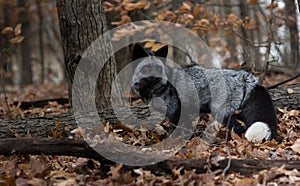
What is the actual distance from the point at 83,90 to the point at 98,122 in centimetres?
85

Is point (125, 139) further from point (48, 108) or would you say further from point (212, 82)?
point (48, 108)

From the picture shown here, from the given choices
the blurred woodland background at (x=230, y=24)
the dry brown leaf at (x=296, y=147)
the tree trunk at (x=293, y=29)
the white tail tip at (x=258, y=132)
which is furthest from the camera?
the tree trunk at (x=293, y=29)

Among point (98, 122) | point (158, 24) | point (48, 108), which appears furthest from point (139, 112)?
point (158, 24)

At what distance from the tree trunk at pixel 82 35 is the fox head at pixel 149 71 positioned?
76cm

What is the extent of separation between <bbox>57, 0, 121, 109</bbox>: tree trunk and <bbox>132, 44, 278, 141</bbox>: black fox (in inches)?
33.1

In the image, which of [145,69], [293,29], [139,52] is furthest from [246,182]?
[293,29]

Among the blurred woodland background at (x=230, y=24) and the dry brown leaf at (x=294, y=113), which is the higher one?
the blurred woodland background at (x=230, y=24)

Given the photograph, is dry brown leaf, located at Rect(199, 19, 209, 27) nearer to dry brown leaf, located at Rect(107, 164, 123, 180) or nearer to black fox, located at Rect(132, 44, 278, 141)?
black fox, located at Rect(132, 44, 278, 141)

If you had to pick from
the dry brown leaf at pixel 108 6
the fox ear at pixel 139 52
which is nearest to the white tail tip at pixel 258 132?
the fox ear at pixel 139 52

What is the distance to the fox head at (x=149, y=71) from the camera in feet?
18.7

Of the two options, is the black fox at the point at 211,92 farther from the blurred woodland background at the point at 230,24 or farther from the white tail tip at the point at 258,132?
the blurred woodland background at the point at 230,24

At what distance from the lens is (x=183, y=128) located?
5664 millimetres

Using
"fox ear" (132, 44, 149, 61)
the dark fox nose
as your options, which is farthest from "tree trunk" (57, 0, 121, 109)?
the dark fox nose

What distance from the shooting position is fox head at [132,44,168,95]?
18.7 feet
